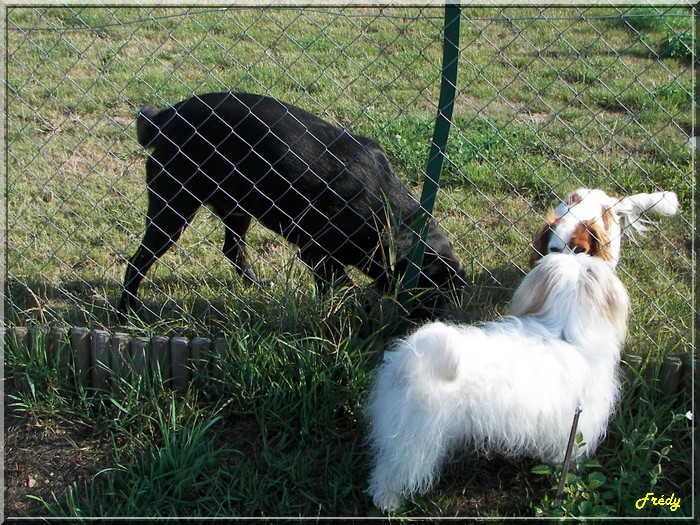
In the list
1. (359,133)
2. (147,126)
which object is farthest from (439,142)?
(359,133)

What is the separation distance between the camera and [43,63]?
248 inches

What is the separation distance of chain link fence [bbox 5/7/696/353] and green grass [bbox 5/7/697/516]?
0.02m

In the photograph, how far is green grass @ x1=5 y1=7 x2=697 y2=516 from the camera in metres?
2.59

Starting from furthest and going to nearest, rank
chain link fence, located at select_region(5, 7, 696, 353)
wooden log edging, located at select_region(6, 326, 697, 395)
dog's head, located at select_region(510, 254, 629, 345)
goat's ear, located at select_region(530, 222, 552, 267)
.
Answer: goat's ear, located at select_region(530, 222, 552, 267)
chain link fence, located at select_region(5, 7, 696, 353)
wooden log edging, located at select_region(6, 326, 697, 395)
dog's head, located at select_region(510, 254, 629, 345)

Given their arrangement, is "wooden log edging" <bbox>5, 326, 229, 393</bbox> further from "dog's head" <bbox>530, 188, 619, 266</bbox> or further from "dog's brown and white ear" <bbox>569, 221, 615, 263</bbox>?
"dog's brown and white ear" <bbox>569, 221, 615, 263</bbox>

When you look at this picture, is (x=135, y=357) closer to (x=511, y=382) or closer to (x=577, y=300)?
(x=511, y=382)

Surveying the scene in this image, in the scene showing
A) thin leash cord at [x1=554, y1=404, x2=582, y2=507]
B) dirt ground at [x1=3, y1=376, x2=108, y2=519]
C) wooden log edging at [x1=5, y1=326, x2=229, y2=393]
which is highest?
thin leash cord at [x1=554, y1=404, x2=582, y2=507]

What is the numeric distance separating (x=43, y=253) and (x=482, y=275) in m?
2.45

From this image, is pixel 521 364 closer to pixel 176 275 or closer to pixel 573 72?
pixel 176 275

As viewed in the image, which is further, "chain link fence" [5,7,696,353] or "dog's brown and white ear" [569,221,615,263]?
"dog's brown and white ear" [569,221,615,263]

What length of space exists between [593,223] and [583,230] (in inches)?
3.3

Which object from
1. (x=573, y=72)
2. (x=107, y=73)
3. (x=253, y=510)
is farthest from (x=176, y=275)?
(x=573, y=72)

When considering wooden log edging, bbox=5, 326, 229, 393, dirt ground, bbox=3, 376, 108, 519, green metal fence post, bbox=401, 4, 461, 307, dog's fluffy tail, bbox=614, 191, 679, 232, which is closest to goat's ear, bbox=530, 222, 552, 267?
dog's fluffy tail, bbox=614, 191, 679, 232

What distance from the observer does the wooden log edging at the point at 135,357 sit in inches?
112
